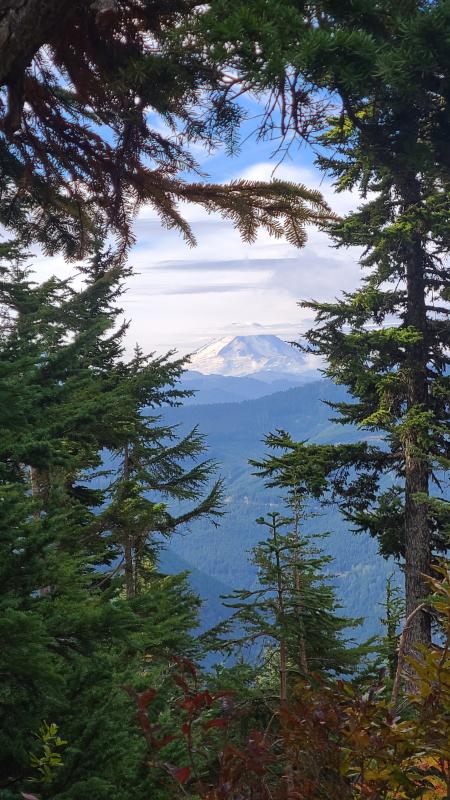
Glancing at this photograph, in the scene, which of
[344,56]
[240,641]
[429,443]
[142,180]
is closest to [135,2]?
[142,180]

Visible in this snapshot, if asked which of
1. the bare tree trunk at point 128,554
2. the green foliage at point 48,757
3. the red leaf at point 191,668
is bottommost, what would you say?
the green foliage at point 48,757

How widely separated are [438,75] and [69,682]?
4202 millimetres

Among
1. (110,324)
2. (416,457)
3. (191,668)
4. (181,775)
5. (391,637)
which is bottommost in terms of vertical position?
(391,637)

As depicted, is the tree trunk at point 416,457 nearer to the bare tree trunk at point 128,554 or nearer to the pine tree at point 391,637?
the pine tree at point 391,637

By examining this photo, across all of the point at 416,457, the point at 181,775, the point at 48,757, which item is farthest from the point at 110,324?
the point at 416,457

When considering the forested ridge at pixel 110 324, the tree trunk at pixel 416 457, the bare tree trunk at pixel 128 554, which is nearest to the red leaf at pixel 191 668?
the forested ridge at pixel 110 324

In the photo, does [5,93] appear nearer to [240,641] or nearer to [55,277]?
[240,641]

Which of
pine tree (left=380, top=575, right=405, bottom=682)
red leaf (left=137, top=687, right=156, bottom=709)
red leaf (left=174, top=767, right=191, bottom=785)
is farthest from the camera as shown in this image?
pine tree (left=380, top=575, right=405, bottom=682)

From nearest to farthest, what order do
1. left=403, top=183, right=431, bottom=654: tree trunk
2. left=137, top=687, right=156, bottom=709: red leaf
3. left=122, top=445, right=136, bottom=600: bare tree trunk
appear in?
1. left=137, top=687, right=156, bottom=709: red leaf
2. left=122, top=445, right=136, bottom=600: bare tree trunk
3. left=403, top=183, right=431, bottom=654: tree trunk

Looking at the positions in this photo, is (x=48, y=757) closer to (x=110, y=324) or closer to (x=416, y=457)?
(x=110, y=324)

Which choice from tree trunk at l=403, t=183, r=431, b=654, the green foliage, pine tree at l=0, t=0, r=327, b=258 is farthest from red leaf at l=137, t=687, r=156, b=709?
tree trunk at l=403, t=183, r=431, b=654

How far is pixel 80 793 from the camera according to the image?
9.37 feet

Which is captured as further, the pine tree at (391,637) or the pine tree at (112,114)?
the pine tree at (391,637)

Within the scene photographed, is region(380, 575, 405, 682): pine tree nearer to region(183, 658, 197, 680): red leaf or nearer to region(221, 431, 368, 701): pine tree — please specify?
region(221, 431, 368, 701): pine tree
